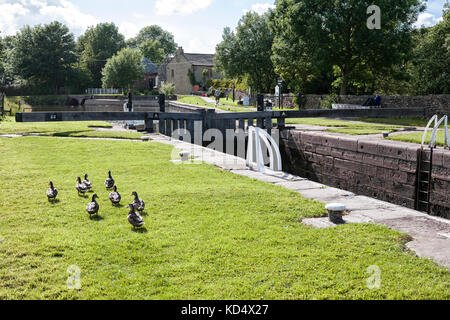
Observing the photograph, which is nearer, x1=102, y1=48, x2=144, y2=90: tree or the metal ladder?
the metal ladder

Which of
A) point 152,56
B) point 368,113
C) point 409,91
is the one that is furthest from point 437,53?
point 152,56

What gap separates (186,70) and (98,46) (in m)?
26.8

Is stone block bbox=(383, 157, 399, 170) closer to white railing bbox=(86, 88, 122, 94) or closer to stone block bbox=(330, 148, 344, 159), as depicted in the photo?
stone block bbox=(330, 148, 344, 159)

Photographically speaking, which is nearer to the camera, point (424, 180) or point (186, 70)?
point (424, 180)

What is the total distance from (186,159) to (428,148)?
21.4 feet

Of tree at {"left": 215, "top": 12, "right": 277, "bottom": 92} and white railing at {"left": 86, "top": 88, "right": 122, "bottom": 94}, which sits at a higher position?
tree at {"left": 215, "top": 12, "right": 277, "bottom": 92}

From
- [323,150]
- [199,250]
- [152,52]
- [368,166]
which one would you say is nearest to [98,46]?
[152,52]

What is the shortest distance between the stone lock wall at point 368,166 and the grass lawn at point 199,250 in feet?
14.7

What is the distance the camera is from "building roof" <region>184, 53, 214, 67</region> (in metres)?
79.1

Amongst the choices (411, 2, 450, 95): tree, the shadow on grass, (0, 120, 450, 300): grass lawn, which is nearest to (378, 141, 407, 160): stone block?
(0, 120, 450, 300): grass lawn

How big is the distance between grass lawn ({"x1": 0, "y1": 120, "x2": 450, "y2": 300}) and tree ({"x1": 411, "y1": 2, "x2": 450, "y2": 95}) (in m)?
29.1

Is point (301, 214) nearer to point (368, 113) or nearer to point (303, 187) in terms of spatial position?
point (303, 187)

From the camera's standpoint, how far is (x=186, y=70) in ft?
258

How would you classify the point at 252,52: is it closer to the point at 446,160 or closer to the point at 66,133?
the point at 66,133
